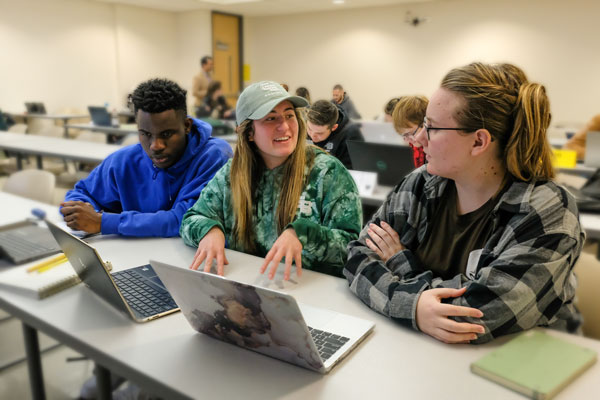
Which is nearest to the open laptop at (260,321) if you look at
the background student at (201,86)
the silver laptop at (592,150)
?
the silver laptop at (592,150)

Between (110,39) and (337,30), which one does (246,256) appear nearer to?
(337,30)

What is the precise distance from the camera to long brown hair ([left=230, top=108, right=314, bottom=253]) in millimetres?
1508

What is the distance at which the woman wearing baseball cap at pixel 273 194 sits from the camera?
1.42 metres

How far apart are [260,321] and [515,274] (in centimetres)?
54

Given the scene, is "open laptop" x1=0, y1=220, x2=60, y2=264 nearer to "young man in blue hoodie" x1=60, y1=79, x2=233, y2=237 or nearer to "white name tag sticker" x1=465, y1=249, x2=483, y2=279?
"young man in blue hoodie" x1=60, y1=79, x2=233, y2=237

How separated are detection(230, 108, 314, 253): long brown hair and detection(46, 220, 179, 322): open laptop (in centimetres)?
37

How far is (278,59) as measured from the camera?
30.6ft

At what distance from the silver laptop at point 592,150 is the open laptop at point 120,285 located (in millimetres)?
3083

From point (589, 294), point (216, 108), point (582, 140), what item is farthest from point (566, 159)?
point (216, 108)

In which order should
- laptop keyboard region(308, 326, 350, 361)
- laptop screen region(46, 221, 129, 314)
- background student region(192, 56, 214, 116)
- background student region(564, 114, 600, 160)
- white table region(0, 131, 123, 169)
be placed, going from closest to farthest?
laptop keyboard region(308, 326, 350, 361) → laptop screen region(46, 221, 129, 314) → background student region(564, 114, 600, 160) → white table region(0, 131, 123, 169) → background student region(192, 56, 214, 116)

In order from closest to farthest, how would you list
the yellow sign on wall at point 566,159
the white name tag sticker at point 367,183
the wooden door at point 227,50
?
the white name tag sticker at point 367,183 < the yellow sign on wall at point 566,159 < the wooden door at point 227,50

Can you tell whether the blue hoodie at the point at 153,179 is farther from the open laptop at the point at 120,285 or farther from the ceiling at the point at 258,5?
the ceiling at the point at 258,5

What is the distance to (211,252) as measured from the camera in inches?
53.4

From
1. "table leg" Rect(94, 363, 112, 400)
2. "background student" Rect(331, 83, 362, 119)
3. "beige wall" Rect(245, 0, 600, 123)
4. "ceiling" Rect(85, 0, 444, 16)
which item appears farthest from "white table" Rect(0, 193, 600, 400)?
"ceiling" Rect(85, 0, 444, 16)
